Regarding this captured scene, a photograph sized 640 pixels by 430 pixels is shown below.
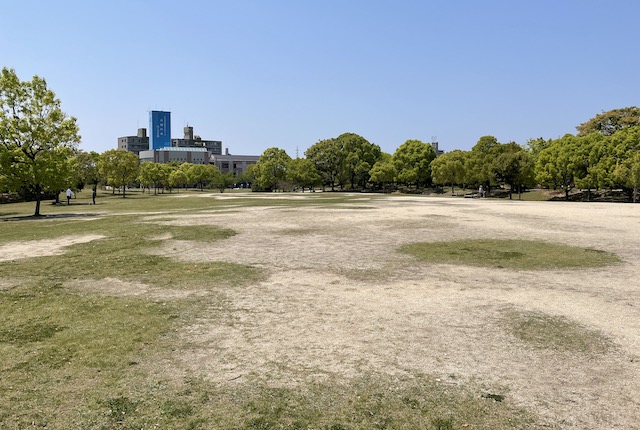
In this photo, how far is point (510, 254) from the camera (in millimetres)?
15203

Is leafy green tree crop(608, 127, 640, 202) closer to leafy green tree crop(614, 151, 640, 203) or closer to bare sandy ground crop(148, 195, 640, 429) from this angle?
leafy green tree crop(614, 151, 640, 203)

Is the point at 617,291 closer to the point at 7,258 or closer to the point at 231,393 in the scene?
the point at 231,393

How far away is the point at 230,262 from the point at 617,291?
10.9 metres

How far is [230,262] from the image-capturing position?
1397cm

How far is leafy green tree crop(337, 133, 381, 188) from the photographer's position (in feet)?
336

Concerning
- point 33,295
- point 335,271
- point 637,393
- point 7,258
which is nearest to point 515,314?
point 637,393

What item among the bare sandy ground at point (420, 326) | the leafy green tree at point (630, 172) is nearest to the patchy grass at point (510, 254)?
the bare sandy ground at point (420, 326)

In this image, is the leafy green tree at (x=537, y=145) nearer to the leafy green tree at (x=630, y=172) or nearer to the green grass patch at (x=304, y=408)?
the leafy green tree at (x=630, y=172)

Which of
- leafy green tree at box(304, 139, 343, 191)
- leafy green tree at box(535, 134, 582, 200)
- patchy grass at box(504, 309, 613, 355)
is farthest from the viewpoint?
leafy green tree at box(304, 139, 343, 191)

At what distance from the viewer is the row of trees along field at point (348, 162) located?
3269 centimetres

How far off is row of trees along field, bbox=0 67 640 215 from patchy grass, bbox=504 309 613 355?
34.9 meters

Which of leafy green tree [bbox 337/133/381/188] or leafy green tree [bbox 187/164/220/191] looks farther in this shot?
leafy green tree [bbox 187/164/220/191]

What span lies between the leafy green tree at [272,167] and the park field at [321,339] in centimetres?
8472

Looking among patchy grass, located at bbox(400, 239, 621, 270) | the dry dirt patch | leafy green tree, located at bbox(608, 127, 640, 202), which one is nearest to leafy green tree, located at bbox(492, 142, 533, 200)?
leafy green tree, located at bbox(608, 127, 640, 202)
